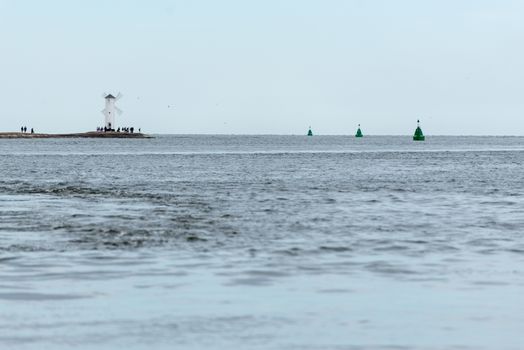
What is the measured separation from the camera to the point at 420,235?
24.3 metres

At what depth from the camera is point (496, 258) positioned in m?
19.6

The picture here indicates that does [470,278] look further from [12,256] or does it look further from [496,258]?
[12,256]

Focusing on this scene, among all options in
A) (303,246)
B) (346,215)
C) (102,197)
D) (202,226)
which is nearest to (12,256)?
(303,246)

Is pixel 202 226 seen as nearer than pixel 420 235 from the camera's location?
No

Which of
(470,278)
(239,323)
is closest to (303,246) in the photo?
(470,278)

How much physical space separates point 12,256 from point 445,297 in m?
8.90

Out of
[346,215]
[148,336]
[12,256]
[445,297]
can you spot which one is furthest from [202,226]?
[148,336]

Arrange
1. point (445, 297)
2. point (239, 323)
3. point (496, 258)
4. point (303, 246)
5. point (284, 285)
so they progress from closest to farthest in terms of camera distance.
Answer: point (239, 323), point (445, 297), point (284, 285), point (496, 258), point (303, 246)

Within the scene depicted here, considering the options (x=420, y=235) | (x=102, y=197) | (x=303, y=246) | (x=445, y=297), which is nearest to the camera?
(x=445, y=297)

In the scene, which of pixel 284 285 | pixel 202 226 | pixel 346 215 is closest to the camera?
pixel 284 285

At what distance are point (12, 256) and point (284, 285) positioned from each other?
6376mm

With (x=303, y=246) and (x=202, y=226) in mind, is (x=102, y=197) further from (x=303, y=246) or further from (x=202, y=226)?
(x=303, y=246)

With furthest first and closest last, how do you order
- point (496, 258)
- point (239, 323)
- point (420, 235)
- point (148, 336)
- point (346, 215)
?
point (346, 215) → point (420, 235) → point (496, 258) → point (239, 323) → point (148, 336)

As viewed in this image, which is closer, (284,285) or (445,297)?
(445,297)
